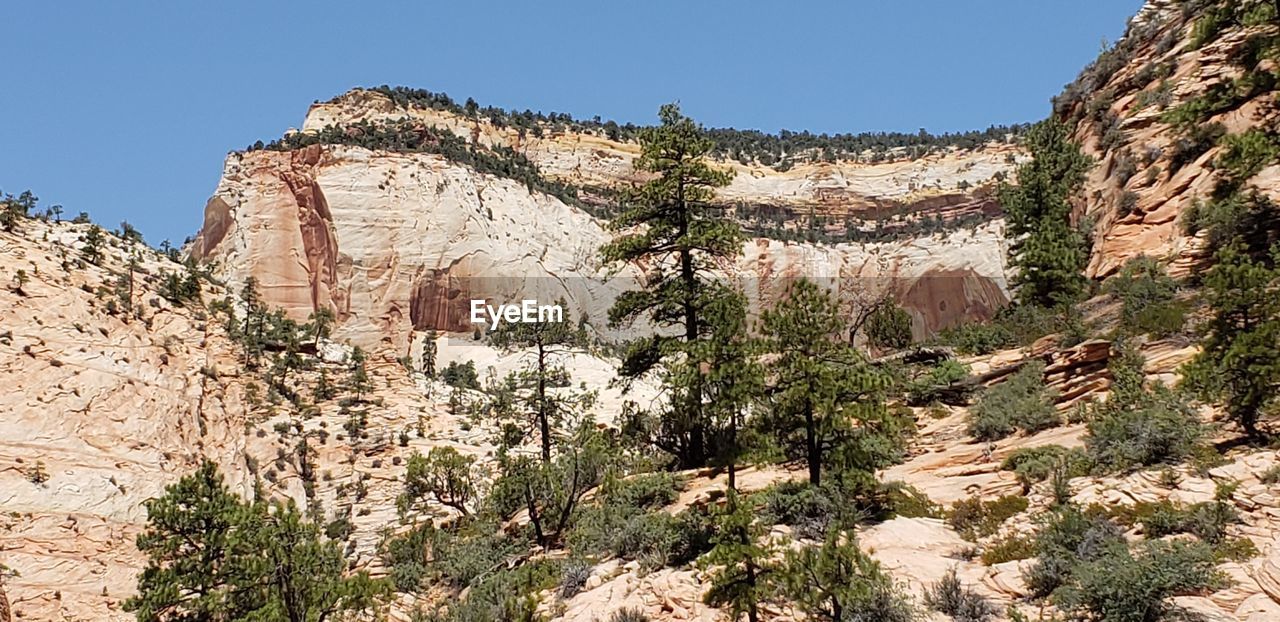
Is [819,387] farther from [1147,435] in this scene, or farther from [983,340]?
[983,340]

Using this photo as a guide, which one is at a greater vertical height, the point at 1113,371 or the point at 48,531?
the point at 1113,371

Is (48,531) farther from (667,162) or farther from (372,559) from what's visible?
(667,162)

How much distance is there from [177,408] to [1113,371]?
28435 mm

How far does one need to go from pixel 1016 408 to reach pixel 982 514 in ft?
19.2

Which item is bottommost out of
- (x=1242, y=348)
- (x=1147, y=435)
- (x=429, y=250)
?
(x=1147, y=435)

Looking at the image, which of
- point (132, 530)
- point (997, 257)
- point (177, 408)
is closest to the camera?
point (132, 530)

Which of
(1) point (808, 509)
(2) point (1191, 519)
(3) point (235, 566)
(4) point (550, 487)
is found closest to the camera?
(2) point (1191, 519)

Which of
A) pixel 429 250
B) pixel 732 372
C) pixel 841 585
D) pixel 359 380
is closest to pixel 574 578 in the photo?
pixel 732 372

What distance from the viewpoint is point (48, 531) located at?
2092cm

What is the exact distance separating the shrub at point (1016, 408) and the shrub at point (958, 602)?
25.2 ft

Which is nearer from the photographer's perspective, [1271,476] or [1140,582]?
[1140,582]

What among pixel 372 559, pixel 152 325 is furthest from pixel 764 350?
pixel 152 325

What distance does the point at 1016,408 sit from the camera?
59.1 ft

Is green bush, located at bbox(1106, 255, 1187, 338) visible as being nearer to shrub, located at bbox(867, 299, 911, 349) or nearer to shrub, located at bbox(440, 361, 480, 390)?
shrub, located at bbox(867, 299, 911, 349)
